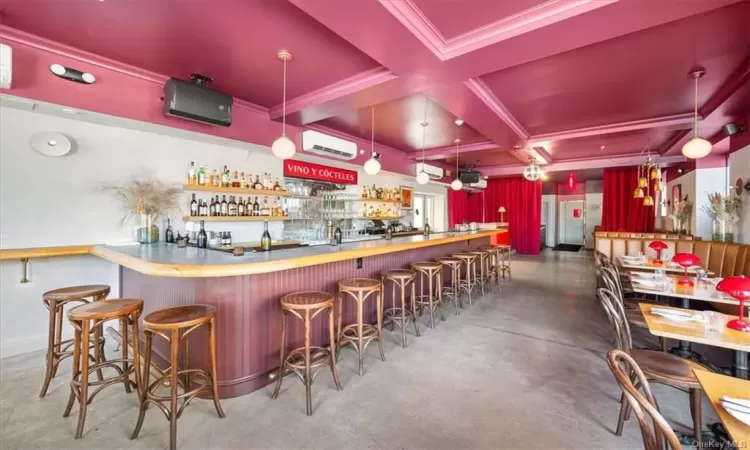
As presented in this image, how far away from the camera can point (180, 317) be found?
2.05 meters

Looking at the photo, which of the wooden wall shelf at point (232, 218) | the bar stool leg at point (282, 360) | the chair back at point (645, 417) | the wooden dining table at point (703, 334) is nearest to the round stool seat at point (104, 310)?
the bar stool leg at point (282, 360)

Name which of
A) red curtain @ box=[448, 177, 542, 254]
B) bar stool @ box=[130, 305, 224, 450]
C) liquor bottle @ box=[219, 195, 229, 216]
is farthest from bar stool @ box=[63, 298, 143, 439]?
red curtain @ box=[448, 177, 542, 254]

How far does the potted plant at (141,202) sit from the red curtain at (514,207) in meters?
8.25

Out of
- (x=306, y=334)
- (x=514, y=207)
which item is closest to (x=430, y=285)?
(x=306, y=334)

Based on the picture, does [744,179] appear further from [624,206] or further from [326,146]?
[326,146]

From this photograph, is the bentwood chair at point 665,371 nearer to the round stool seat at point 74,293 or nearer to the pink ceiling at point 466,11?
the pink ceiling at point 466,11

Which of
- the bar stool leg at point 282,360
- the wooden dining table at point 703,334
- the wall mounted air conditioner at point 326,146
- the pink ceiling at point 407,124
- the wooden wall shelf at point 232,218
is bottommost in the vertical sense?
the bar stool leg at point 282,360

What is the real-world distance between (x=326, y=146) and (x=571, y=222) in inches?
517

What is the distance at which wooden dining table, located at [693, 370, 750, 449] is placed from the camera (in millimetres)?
973

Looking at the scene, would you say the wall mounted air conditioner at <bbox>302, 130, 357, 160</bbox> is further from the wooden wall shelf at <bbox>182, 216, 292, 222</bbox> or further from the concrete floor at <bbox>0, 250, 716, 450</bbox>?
the concrete floor at <bbox>0, 250, 716, 450</bbox>

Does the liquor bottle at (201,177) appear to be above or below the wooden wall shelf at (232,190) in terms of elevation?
above

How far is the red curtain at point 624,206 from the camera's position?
8.73 m

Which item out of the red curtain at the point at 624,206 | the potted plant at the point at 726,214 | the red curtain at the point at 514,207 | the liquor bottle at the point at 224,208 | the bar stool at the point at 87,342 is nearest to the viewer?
the bar stool at the point at 87,342

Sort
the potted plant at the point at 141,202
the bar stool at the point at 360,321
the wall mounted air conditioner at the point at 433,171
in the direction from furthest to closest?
the wall mounted air conditioner at the point at 433,171 < the potted plant at the point at 141,202 < the bar stool at the point at 360,321
